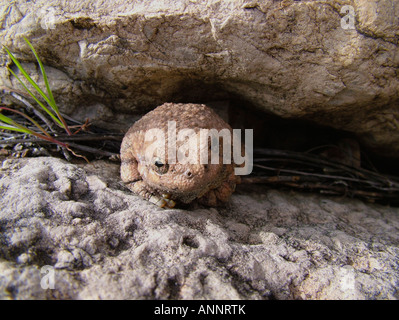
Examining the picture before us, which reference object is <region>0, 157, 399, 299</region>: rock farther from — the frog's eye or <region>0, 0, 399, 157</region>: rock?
<region>0, 0, 399, 157</region>: rock

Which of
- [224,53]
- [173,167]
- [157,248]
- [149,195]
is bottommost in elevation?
[157,248]

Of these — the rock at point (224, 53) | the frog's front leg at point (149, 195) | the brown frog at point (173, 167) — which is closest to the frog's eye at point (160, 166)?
the brown frog at point (173, 167)

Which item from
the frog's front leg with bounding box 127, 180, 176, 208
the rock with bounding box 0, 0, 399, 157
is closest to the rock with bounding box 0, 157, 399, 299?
the frog's front leg with bounding box 127, 180, 176, 208

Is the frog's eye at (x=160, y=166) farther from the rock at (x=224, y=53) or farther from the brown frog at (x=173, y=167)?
the rock at (x=224, y=53)

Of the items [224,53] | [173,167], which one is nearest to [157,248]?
[173,167]

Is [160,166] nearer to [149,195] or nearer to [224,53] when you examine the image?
[149,195]

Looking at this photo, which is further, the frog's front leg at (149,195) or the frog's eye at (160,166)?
the frog's front leg at (149,195)

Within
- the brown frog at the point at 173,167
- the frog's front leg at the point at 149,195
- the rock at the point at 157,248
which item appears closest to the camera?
the rock at the point at 157,248
